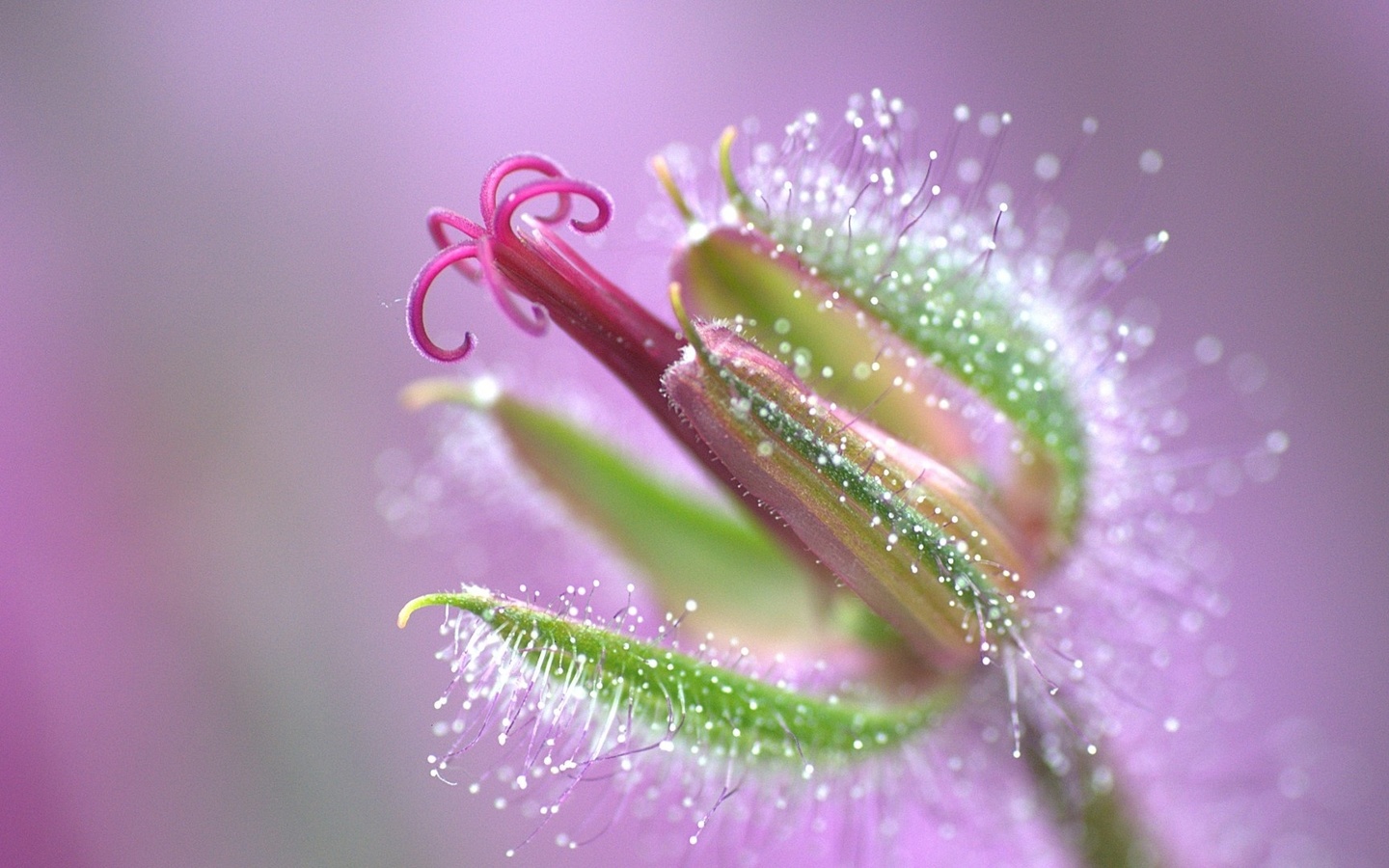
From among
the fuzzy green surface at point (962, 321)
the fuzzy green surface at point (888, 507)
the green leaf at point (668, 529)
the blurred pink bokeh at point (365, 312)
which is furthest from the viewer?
the blurred pink bokeh at point (365, 312)

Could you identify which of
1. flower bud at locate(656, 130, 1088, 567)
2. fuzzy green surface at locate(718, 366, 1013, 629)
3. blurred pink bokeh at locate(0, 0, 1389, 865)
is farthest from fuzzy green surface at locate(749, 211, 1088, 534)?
blurred pink bokeh at locate(0, 0, 1389, 865)

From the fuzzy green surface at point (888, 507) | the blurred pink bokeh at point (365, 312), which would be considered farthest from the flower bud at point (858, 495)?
the blurred pink bokeh at point (365, 312)

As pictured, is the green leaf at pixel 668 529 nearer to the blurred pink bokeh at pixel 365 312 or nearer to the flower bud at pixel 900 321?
the flower bud at pixel 900 321

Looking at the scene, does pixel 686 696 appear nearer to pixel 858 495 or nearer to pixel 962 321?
pixel 858 495

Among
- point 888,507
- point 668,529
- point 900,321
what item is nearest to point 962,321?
point 900,321

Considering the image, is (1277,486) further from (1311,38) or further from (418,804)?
(418,804)

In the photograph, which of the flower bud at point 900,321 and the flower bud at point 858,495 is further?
the flower bud at point 900,321

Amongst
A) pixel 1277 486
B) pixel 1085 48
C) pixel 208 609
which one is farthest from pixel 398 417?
pixel 1277 486
